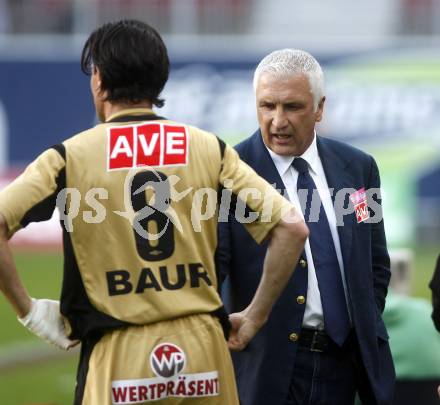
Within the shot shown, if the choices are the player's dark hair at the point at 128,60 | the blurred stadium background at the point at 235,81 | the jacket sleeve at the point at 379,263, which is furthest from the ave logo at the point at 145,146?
the blurred stadium background at the point at 235,81

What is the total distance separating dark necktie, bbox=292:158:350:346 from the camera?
436cm

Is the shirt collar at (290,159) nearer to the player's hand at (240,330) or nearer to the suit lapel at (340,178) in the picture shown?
the suit lapel at (340,178)

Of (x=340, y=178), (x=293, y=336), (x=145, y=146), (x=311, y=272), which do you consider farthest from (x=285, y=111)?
(x=145, y=146)

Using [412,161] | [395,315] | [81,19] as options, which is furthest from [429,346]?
[81,19]

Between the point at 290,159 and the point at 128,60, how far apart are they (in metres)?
1.11

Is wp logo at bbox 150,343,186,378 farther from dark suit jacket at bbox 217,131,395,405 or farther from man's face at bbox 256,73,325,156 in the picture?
man's face at bbox 256,73,325,156

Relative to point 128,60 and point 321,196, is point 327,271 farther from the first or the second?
Answer: point 128,60

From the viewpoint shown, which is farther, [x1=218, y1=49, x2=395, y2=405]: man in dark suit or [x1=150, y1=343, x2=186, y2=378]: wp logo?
[x1=218, y1=49, x2=395, y2=405]: man in dark suit

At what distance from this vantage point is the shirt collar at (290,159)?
4551mm

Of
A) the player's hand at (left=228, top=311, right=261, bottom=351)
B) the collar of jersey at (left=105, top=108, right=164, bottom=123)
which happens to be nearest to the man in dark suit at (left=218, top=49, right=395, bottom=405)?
the player's hand at (left=228, top=311, right=261, bottom=351)

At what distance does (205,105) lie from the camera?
2027 cm

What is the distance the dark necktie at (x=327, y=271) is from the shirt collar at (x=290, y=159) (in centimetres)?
8

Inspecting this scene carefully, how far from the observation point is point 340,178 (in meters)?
4.58

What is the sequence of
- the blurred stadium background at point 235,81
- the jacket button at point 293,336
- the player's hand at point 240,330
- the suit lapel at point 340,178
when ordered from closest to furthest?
the player's hand at point 240,330, the jacket button at point 293,336, the suit lapel at point 340,178, the blurred stadium background at point 235,81
